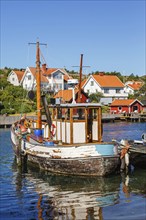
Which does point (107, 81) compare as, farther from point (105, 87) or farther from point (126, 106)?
point (126, 106)

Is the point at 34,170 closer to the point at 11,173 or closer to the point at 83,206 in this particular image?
the point at 11,173

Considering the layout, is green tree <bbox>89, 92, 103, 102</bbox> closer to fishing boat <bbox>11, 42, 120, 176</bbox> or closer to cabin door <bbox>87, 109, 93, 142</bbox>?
fishing boat <bbox>11, 42, 120, 176</bbox>

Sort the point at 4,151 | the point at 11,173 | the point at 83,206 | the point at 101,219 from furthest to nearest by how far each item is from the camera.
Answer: the point at 4,151 < the point at 11,173 < the point at 83,206 < the point at 101,219

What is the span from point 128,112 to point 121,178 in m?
53.1

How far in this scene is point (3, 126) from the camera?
56219mm

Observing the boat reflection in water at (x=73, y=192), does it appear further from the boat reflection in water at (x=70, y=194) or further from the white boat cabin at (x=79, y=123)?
the white boat cabin at (x=79, y=123)

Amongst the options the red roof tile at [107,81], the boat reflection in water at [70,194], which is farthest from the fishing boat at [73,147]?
the red roof tile at [107,81]

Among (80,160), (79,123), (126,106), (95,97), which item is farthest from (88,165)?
(95,97)

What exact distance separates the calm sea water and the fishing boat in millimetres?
563

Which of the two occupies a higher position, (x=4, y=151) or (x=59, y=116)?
(x=59, y=116)

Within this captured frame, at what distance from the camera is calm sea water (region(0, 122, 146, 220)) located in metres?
13.2

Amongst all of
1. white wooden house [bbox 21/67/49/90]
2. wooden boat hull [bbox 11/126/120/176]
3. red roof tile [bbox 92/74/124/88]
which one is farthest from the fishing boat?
red roof tile [bbox 92/74/124/88]

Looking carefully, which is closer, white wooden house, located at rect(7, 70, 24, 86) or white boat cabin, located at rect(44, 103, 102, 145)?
white boat cabin, located at rect(44, 103, 102, 145)

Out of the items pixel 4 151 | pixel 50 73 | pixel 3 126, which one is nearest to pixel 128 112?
pixel 50 73
